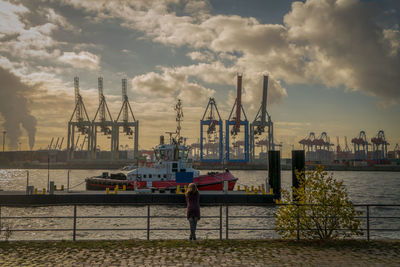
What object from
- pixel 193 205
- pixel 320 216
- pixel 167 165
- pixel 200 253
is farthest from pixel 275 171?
pixel 200 253

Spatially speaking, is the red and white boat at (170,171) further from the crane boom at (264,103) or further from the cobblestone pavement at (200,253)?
the crane boom at (264,103)

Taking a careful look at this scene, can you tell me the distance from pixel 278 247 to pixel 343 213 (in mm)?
2365

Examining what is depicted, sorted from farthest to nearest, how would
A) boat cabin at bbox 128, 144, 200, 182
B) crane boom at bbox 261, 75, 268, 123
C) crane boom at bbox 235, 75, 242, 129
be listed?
crane boom at bbox 261, 75, 268, 123 < crane boom at bbox 235, 75, 242, 129 < boat cabin at bbox 128, 144, 200, 182

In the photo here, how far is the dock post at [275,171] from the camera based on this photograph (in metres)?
29.0

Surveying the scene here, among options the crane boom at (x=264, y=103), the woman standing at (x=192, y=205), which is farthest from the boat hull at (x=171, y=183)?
the crane boom at (x=264, y=103)

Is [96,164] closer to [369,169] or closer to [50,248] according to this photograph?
[369,169]

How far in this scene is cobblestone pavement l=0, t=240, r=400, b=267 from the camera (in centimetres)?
742

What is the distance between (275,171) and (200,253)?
72.6ft

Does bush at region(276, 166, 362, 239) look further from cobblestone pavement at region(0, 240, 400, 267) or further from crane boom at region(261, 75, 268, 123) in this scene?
crane boom at region(261, 75, 268, 123)

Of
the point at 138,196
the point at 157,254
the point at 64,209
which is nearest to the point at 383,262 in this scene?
the point at 157,254

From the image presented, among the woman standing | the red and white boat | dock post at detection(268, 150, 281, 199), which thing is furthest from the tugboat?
the woman standing

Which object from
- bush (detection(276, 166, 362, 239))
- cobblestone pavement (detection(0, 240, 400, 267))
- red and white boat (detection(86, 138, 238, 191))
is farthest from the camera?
red and white boat (detection(86, 138, 238, 191))

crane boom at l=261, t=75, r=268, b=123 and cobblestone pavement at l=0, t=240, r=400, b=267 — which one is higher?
crane boom at l=261, t=75, r=268, b=123

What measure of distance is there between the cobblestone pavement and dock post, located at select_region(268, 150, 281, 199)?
19.7 meters
